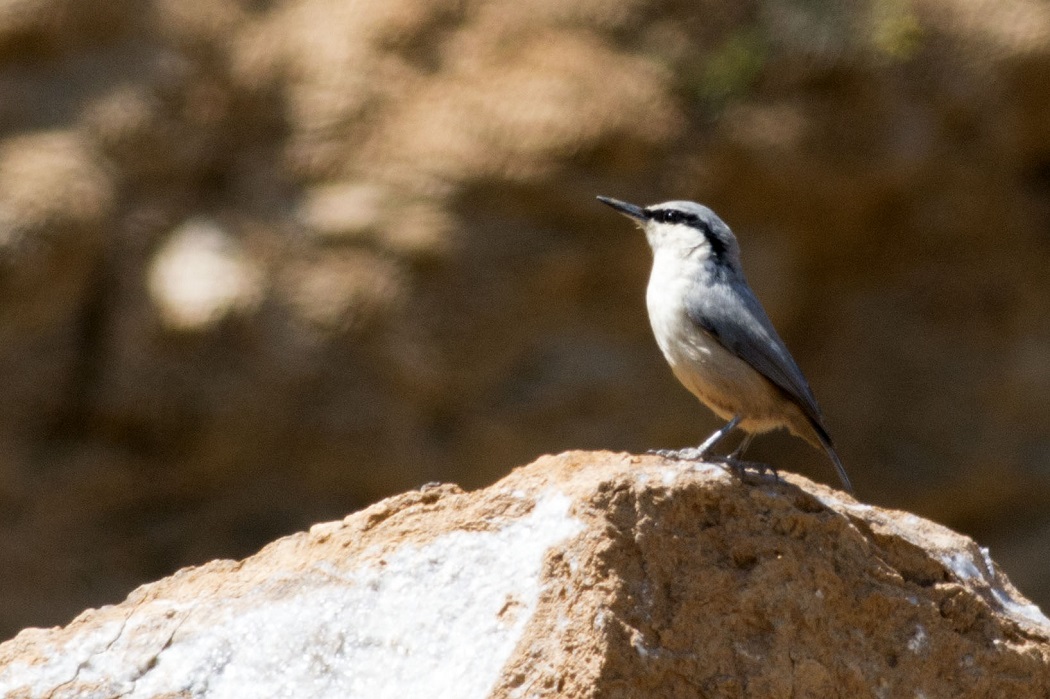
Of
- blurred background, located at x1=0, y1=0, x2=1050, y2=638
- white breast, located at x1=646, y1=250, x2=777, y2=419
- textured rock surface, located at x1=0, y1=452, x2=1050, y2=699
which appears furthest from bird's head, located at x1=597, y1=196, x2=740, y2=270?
blurred background, located at x1=0, y1=0, x2=1050, y2=638

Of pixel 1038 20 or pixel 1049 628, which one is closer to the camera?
pixel 1049 628

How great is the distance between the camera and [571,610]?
398 cm

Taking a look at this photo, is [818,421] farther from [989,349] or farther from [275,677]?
[989,349]

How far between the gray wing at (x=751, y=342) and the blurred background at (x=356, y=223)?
3.39 metres

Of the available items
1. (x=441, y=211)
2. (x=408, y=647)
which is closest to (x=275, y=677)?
(x=408, y=647)

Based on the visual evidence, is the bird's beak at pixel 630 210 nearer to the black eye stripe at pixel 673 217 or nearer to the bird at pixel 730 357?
the black eye stripe at pixel 673 217

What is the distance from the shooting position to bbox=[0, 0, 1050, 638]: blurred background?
882cm

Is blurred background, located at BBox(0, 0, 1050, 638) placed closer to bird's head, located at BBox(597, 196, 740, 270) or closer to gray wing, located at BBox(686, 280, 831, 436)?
bird's head, located at BBox(597, 196, 740, 270)

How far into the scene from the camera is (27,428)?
347 inches

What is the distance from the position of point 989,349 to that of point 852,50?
235 cm

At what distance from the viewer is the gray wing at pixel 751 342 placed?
5652mm

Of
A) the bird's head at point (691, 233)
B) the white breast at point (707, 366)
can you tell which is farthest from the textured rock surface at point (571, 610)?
the bird's head at point (691, 233)

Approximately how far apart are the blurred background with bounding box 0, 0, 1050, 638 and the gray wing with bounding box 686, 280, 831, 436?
3389mm

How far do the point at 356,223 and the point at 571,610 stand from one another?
5.31 m
